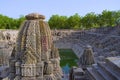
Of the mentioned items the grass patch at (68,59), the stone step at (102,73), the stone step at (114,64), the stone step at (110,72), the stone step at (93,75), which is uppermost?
the stone step at (114,64)

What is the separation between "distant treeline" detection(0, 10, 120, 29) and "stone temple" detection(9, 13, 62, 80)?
84523mm

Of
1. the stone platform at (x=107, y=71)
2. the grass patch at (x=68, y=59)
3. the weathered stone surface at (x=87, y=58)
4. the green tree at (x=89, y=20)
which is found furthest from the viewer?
the green tree at (x=89, y=20)

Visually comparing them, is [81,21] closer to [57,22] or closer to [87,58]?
[57,22]

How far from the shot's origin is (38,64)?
11.3 m

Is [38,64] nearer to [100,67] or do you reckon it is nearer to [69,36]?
[100,67]

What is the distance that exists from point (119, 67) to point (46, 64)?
2634mm

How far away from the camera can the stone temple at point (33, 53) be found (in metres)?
11.3

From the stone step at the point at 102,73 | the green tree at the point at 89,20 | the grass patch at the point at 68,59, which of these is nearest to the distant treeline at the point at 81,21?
the green tree at the point at 89,20

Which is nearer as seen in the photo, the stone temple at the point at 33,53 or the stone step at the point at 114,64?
the stone step at the point at 114,64

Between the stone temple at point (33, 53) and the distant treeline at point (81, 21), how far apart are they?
84.5m

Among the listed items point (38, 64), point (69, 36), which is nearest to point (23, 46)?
point (38, 64)

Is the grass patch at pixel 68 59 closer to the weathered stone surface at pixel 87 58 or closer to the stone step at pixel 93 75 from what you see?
the weathered stone surface at pixel 87 58

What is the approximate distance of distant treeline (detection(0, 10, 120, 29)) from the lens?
95375mm

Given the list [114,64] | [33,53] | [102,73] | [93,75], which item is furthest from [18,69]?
[114,64]
